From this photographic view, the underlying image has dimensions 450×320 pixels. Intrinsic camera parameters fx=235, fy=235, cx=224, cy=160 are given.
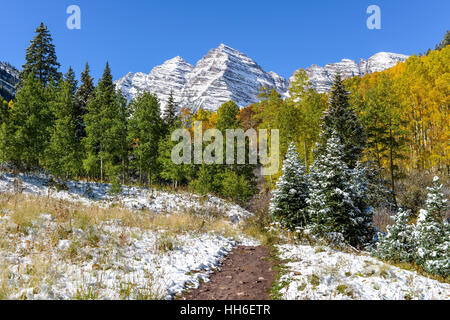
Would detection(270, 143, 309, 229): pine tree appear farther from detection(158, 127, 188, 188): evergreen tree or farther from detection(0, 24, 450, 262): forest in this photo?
detection(158, 127, 188, 188): evergreen tree

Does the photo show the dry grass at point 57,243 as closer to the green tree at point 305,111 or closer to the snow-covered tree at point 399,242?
the snow-covered tree at point 399,242

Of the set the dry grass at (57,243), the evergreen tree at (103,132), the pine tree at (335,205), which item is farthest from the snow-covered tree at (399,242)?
the evergreen tree at (103,132)

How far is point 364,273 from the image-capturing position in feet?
18.9

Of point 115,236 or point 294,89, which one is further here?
point 294,89

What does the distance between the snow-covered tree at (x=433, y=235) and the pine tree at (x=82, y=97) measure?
110 feet

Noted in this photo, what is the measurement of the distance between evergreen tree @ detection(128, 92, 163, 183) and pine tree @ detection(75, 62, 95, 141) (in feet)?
26.1

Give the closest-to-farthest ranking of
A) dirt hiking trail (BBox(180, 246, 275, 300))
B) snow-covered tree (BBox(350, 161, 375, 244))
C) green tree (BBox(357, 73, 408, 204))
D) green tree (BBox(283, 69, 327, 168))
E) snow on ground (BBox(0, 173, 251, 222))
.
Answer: dirt hiking trail (BBox(180, 246, 275, 300)) → snow-covered tree (BBox(350, 161, 375, 244)) → snow on ground (BBox(0, 173, 251, 222)) → green tree (BBox(283, 69, 327, 168)) → green tree (BBox(357, 73, 408, 204))

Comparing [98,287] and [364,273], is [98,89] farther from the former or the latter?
[364,273]

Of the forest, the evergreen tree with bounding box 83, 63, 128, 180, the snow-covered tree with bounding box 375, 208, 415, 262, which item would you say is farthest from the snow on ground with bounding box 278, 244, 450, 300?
the evergreen tree with bounding box 83, 63, 128, 180

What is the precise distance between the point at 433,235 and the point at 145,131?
83.0 ft

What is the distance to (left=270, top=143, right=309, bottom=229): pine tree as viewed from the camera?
15211 millimetres
